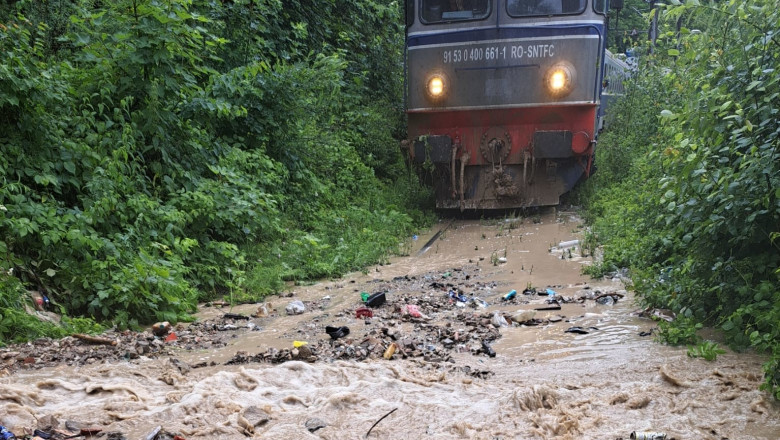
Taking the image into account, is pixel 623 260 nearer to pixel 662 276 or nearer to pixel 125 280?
pixel 662 276

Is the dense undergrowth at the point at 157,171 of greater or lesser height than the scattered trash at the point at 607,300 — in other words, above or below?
above

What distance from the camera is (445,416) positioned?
144 inches

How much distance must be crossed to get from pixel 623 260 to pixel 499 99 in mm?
4142

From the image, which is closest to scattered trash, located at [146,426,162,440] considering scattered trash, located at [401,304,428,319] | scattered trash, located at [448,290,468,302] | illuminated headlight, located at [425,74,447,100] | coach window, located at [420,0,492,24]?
scattered trash, located at [401,304,428,319]

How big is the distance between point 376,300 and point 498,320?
120 centimetres

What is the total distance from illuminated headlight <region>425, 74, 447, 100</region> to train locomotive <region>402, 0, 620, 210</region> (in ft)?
0.05

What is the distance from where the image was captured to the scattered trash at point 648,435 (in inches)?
125

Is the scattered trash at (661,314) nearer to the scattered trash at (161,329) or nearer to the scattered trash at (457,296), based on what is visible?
the scattered trash at (457,296)

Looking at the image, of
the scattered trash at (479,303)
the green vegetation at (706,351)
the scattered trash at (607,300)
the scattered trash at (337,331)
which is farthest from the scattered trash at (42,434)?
the scattered trash at (607,300)

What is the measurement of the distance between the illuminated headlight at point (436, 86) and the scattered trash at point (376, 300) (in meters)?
5.10

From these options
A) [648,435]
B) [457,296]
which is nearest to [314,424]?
[648,435]

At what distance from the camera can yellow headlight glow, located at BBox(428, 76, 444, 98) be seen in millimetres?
10766

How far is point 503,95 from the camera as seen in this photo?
10508 millimetres

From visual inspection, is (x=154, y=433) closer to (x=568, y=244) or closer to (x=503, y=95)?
(x=568, y=244)
